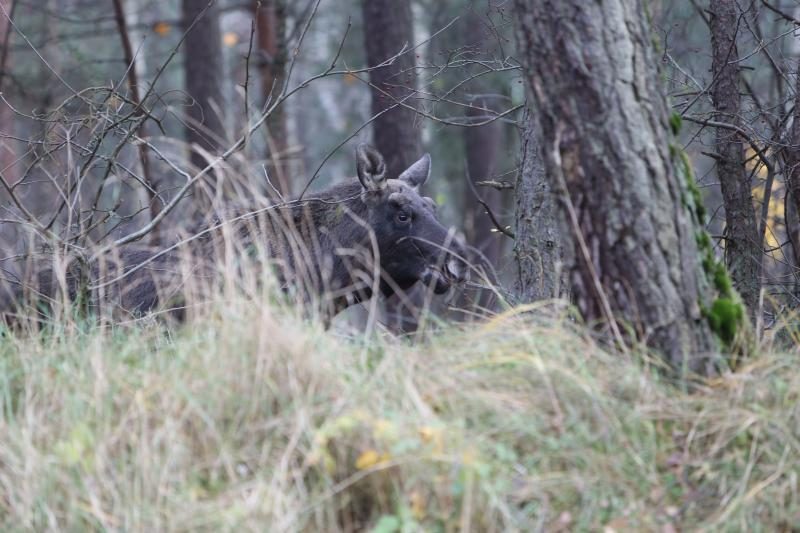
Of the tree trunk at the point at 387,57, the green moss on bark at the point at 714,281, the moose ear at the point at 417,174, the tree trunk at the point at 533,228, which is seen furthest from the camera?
the tree trunk at the point at 387,57

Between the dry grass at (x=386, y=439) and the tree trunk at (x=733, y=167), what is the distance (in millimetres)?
3448

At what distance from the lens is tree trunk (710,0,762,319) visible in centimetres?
898

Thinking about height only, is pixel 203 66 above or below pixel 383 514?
above

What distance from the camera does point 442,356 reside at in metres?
5.68

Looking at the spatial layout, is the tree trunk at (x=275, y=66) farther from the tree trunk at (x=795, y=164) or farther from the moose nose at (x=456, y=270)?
the tree trunk at (x=795, y=164)

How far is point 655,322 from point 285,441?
206 cm

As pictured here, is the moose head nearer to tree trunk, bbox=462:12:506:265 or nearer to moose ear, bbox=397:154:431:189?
moose ear, bbox=397:154:431:189

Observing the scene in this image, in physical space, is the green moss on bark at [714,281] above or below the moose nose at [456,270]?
above

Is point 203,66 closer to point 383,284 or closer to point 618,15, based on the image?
point 383,284

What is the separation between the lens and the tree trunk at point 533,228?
8453mm

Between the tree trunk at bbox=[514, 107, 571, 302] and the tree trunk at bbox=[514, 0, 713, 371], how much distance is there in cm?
247

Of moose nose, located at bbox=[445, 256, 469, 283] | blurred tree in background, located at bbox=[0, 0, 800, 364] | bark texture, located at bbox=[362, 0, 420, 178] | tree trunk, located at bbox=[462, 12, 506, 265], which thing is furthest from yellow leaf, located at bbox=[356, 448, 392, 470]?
tree trunk, located at bbox=[462, 12, 506, 265]

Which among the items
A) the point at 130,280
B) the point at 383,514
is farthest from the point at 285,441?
the point at 130,280

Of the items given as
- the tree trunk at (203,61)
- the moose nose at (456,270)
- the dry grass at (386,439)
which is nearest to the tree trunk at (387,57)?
the tree trunk at (203,61)
